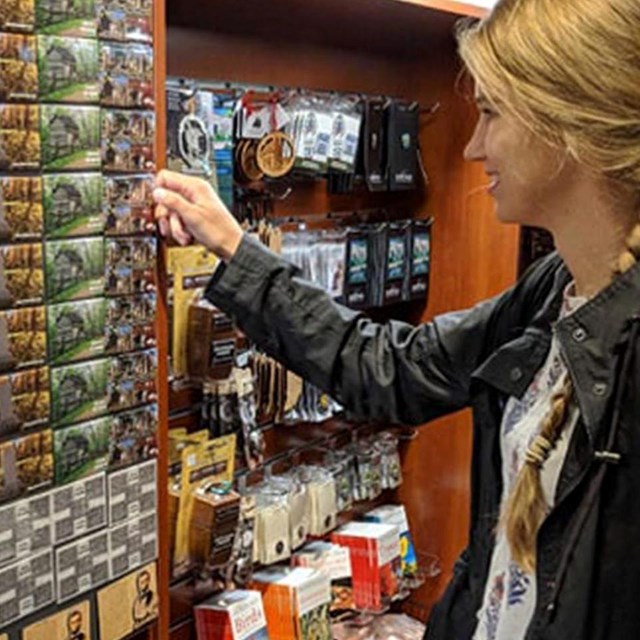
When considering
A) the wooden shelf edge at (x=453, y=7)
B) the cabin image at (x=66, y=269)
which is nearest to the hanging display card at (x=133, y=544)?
the cabin image at (x=66, y=269)

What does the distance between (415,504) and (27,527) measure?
1525mm

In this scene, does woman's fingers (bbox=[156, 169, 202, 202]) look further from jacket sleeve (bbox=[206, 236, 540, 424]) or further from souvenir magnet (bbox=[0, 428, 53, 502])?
souvenir magnet (bbox=[0, 428, 53, 502])

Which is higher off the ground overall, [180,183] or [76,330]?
[180,183]

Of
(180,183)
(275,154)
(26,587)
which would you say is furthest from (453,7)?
(26,587)

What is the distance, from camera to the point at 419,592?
2664 millimetres

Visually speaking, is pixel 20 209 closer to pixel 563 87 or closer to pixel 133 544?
pixel 133 544

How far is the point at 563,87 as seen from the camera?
1080mm

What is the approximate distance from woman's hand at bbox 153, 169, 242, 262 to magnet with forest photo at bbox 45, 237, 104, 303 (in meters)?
0.12

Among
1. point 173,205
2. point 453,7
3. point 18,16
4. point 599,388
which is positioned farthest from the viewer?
point 453,7

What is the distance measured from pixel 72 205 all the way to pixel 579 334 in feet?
2.27

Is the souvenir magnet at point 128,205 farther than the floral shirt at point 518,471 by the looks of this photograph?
Yes

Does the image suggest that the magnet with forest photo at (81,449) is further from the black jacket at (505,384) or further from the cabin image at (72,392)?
the black jacket at (505,384)

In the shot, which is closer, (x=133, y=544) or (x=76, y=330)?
(x=76, y=330)

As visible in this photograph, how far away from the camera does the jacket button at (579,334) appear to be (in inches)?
43.8
